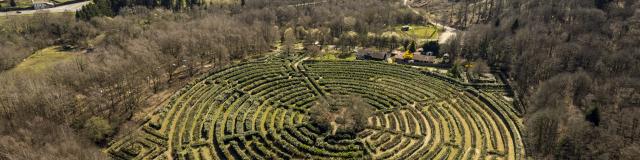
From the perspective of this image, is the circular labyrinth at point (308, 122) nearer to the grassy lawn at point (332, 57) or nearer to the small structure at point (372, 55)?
the small structure at point (372, 55)

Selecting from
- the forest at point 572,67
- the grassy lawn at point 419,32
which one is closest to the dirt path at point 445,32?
the grassy lawn at point 419,32

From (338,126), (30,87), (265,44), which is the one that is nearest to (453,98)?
(338,126)

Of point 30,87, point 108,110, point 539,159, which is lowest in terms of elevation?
point 539,159

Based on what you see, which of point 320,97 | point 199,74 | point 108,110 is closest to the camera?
point 108,110

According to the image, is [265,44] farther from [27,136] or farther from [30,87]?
[27,136]

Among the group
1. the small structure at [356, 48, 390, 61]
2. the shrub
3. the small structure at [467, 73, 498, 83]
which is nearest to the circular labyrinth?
the shrub

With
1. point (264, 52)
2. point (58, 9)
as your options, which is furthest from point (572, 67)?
point (58, 9)

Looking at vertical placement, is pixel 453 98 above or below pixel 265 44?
below
